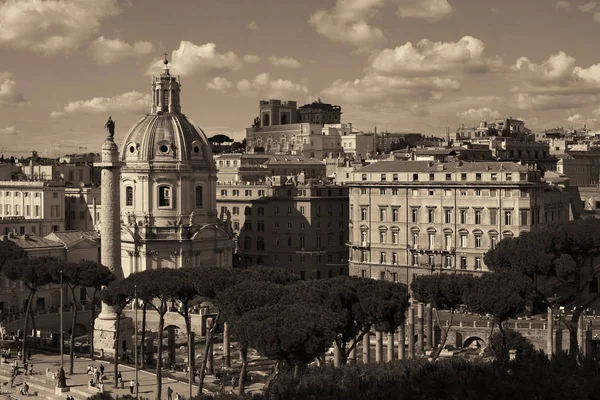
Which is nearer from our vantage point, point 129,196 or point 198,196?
point 129,196

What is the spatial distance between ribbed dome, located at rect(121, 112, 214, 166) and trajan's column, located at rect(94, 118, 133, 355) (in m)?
21.0

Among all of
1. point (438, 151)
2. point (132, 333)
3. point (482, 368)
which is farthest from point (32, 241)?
point (482, 368)

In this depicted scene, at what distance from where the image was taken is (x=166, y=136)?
314 feet

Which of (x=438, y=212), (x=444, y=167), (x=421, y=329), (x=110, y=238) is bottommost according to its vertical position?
(x=421, y=329)

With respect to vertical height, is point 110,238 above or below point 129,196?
below

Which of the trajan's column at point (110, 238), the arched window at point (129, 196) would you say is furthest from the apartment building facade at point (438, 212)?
the trajan's column at point (110, 238)

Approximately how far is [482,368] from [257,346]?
11794mm

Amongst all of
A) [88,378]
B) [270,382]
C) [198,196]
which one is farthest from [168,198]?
[270,382]

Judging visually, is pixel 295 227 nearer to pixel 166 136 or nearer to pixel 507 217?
pixel 166 136

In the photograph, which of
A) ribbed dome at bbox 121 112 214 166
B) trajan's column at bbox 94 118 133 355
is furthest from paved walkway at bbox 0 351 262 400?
ribbed dome at bbox 121 112 214 166

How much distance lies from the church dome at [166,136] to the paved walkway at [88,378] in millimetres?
30044

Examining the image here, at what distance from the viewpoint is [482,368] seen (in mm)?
37812

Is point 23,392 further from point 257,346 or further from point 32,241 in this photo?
point 32,241

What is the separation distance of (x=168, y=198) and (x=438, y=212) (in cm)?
2368
